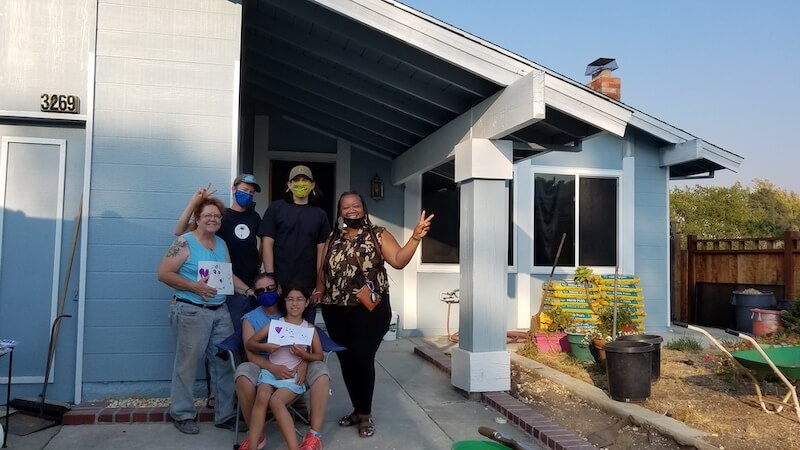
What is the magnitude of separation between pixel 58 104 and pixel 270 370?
2.55 metres

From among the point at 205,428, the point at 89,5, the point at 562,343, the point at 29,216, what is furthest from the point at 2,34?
the point at 562,343

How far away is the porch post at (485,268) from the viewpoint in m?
4.89

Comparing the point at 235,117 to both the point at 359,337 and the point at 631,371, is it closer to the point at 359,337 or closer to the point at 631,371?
the point at 359,337

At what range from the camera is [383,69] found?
511 cm

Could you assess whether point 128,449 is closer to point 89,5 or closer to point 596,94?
point 89,5

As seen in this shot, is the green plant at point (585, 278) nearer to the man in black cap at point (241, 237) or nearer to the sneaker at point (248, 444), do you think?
the man in black cap at point (241, 237)

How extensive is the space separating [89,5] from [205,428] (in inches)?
124

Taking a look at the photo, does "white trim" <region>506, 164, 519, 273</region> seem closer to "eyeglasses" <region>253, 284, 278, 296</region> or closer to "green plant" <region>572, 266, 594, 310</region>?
"green plant" <region>572, 266, 594, 310</region>

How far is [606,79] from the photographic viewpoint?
8969 millimetres

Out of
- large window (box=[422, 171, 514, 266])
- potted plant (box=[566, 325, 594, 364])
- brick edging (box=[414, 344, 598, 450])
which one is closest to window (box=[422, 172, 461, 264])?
large window (box=[422, 171, 514, 266])

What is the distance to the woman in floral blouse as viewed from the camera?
3.99 meters

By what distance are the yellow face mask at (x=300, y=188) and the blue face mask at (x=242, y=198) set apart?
311mm

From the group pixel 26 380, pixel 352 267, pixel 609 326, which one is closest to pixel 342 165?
pixel 609 326

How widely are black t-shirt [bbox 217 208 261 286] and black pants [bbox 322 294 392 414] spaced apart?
62 centimetres
